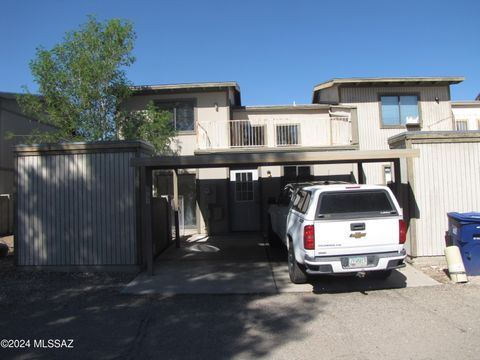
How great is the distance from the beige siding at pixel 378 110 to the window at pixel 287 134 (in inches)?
104

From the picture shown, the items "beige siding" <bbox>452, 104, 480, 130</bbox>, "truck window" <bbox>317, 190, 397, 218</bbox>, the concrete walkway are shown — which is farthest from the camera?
"beige siding" <bbox>452, 104, 480, 130</bbox>

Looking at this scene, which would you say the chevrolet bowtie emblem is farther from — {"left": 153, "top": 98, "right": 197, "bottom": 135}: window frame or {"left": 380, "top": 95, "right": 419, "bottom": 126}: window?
{"left": 380, "top": 95, "right": 419, "bottom": 126}: window

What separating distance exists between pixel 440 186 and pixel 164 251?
25.1ft

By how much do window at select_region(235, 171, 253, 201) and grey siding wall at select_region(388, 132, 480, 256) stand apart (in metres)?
7.52

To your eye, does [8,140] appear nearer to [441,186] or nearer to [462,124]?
[441,186]

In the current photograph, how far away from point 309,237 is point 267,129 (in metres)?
10.3

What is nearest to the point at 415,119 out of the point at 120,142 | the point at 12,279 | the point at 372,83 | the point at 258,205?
the point at 372,83

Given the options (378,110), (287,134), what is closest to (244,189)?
(287,134)

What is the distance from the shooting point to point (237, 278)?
8.52 meters

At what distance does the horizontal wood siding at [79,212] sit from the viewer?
948 centimetres

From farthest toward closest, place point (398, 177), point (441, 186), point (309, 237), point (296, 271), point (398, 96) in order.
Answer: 1. point (398, 96)
2. point (398, 177)
3. point (441, 186)
4. point (296, 271)
5. point (309, 237)

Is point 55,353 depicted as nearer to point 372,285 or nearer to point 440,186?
point 372,285

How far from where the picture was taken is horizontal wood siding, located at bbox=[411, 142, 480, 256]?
9406mm

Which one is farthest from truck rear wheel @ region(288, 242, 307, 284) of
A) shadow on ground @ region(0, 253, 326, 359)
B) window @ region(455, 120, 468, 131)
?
window @ region(455, 120, 468, 131)
